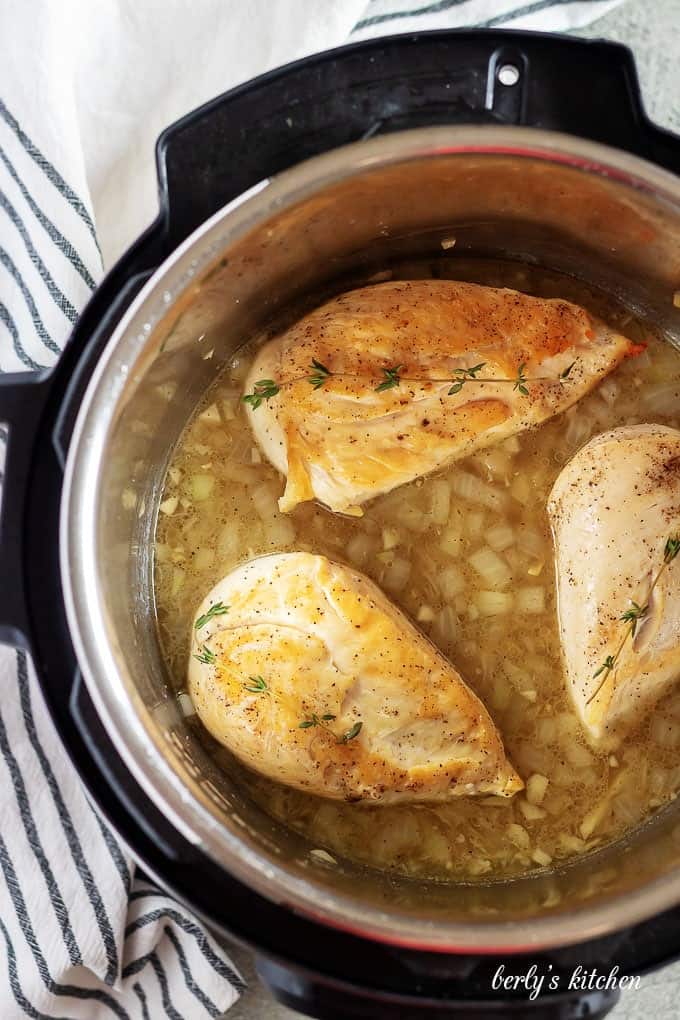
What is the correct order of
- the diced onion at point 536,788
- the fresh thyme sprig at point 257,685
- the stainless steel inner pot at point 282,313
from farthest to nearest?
the diced onion at point 536,788 < the fresh thyme sprig at point 257,685 < the stainless steel inner pot at point 282,313

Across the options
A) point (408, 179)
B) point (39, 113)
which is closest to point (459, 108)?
point (408, 179)

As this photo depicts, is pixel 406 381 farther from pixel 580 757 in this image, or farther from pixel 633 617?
pixel 580 757

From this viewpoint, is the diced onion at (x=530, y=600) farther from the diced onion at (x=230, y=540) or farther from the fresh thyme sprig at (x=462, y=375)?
the diced onion at (x=230, y=540)

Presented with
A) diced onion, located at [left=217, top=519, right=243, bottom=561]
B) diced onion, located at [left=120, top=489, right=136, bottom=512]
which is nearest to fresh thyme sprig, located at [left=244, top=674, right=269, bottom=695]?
diced onion, located at [left=217, top=519, right=243, bottom=561]

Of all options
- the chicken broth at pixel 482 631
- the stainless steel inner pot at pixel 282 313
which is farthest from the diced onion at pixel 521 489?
the stainless steel inner pot at pixel 282 313

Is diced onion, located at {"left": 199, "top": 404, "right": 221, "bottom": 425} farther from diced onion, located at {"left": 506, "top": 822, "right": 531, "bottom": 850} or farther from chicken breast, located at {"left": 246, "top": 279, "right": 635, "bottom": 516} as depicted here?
diced onion, located at {"left": 506, "top": 822, "right": 531, "bottom": 850}

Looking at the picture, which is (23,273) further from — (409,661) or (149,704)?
(409,661)

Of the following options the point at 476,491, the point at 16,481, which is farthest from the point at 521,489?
the point at 16,481
